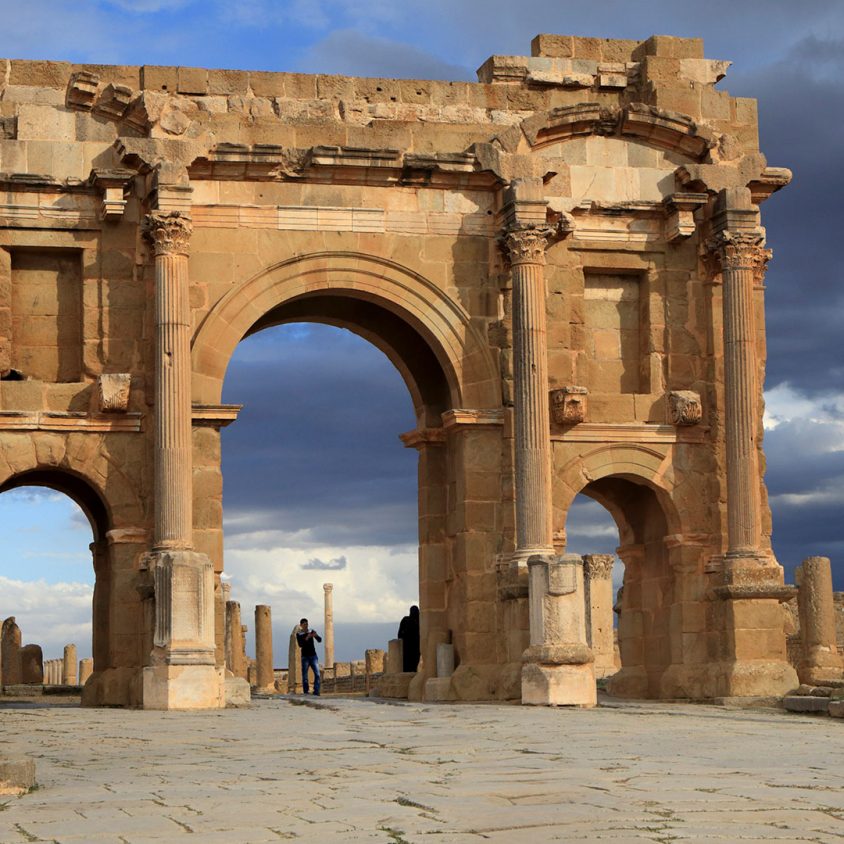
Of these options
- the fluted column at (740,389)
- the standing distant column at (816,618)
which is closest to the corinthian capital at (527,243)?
the fluted column at (740,389)

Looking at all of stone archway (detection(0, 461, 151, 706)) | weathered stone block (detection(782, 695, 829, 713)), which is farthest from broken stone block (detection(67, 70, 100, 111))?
weathered stone block (detection(782, 695, 829, 713))

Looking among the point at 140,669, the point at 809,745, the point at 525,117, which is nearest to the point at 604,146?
the point at 525,117

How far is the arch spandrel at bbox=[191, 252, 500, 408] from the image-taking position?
22172 mm

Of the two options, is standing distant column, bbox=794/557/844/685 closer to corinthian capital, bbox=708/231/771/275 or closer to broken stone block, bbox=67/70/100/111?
corinthian capital, bbox=708/231/771/275

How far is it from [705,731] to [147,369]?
9097mm

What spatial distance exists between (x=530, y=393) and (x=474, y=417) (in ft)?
2.76

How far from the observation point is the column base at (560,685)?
66.8 ft

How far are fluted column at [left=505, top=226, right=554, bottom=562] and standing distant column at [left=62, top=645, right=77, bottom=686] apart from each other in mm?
29065

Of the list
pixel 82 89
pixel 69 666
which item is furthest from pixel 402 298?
pixel 69 666

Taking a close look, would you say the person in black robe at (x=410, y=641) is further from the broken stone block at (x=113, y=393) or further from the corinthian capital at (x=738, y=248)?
the corinthian capital at (x=738, y=248)

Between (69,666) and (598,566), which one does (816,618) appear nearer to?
(598,566)

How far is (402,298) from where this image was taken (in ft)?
73.8

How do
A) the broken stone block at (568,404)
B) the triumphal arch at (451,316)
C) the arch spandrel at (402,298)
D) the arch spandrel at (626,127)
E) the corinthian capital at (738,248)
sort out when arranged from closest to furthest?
1. the triumphal arch at (451,316)
2. the arch spandrel at (402,298)
3. the broken stone block at (568,404)
4. the arch spandrel at (626,127)
5. the corinthian capital at (738,248)

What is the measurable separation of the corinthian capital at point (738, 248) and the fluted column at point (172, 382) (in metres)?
7.18
